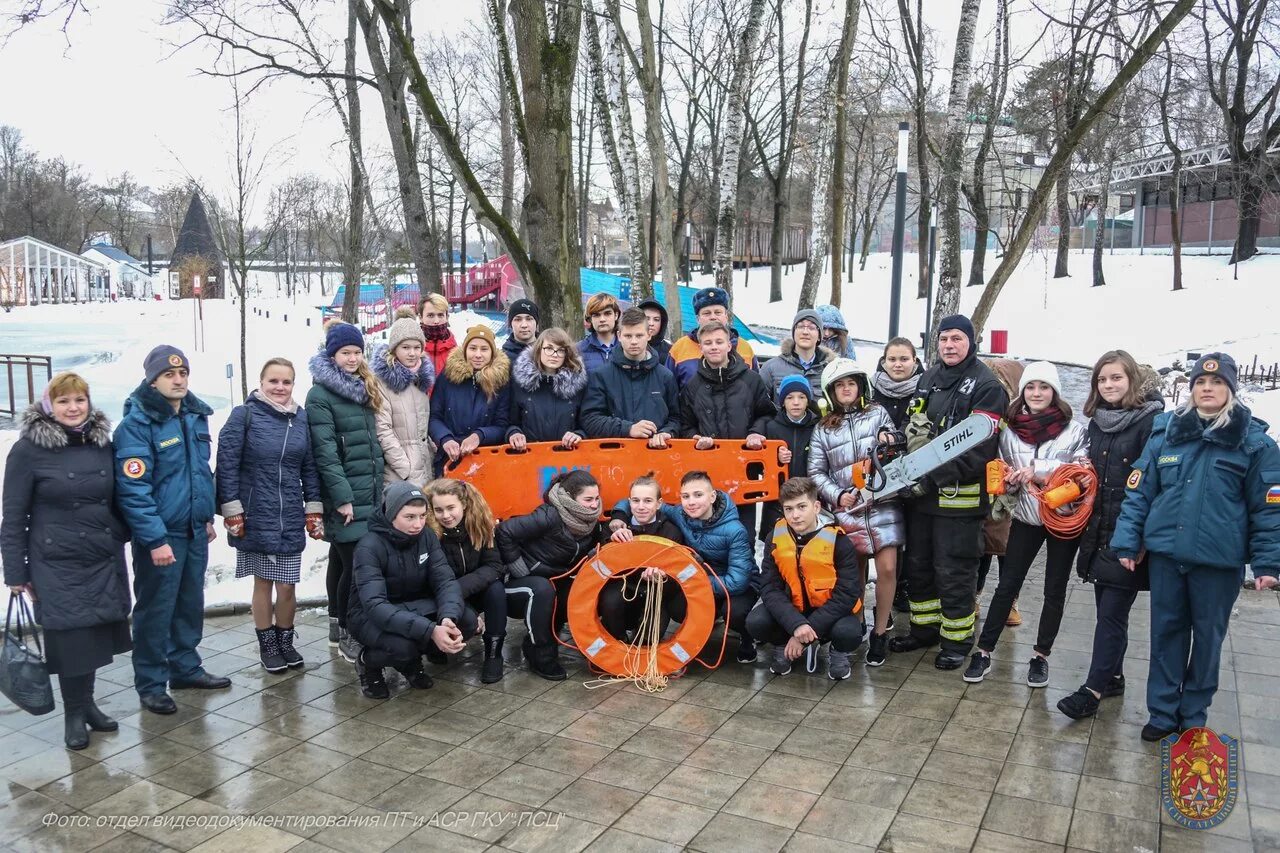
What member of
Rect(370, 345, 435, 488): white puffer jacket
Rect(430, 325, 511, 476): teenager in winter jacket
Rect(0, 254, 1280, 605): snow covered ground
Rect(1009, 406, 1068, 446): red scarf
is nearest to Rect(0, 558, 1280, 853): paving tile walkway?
Rect(370, 345, 435, 488): white puffer jacket

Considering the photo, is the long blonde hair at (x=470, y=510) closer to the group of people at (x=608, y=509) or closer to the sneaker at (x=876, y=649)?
the group of people at (x=608, y=509)

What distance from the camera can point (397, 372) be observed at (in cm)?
575

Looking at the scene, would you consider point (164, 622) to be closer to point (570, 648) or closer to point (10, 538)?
point (10, 538)

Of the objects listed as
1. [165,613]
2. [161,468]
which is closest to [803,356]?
[161,468]

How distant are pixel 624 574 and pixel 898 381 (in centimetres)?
207

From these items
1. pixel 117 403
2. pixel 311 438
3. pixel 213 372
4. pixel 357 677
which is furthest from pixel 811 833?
pixel 213 372

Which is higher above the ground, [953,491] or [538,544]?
[953,491]

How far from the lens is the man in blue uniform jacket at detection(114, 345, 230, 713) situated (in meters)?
4.68

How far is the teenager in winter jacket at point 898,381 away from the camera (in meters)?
5.68

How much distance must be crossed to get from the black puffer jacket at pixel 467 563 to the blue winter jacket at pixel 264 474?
2.85ft

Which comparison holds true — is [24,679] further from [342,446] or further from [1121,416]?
[1121,416]

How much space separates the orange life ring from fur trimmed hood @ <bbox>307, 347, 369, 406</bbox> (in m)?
1.67

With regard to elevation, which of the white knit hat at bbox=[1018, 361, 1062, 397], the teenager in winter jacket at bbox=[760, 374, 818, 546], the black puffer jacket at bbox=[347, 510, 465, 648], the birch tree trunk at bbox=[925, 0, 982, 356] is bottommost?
the black puffer jacket at bbox=[347, 510, 465, 648]

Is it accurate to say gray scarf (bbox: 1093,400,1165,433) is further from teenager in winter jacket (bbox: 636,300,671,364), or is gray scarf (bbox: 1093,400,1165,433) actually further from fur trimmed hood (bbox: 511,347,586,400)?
fur trimmed hood (bbox: 511,347,586,400)
